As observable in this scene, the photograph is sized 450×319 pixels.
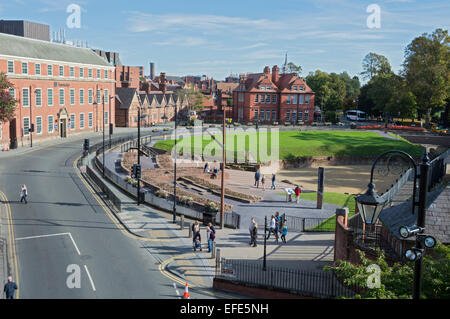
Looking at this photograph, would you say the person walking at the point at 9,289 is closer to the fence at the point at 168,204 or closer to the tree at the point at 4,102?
the fence at the point at 168,204

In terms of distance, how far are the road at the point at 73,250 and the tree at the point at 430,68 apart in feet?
220

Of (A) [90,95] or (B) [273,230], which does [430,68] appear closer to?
(A) [90,95]

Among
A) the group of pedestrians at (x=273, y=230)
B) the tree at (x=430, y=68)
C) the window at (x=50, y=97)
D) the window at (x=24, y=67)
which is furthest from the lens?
the tree at (x=430, y=68)

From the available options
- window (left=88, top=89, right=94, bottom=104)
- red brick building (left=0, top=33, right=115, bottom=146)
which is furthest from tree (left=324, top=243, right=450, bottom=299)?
window (left=88, top=89, right=94, bottom=104)

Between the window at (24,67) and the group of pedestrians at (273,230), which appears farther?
the window at (24,67)

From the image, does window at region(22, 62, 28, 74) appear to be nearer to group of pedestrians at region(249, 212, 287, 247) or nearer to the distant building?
the distant building

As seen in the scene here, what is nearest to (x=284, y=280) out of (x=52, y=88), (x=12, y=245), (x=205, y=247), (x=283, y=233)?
(x=283, y=233)

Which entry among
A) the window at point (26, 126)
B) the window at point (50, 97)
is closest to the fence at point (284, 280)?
the window at point (26, 126)

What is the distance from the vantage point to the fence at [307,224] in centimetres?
2685

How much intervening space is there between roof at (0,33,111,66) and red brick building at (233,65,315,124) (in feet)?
106

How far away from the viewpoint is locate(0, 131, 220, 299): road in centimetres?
1712

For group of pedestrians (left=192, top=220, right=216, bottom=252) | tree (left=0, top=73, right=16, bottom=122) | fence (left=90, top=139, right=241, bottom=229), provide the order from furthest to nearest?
tree (left=0, top=73, right=16, bottom=122) < fence (left=90, top=139, right=241, bottom=229) < group of pedestrians (left=192, top=220, right=216, bottom=252)

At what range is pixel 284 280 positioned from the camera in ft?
59.8

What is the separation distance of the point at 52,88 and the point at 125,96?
21.9 metres
